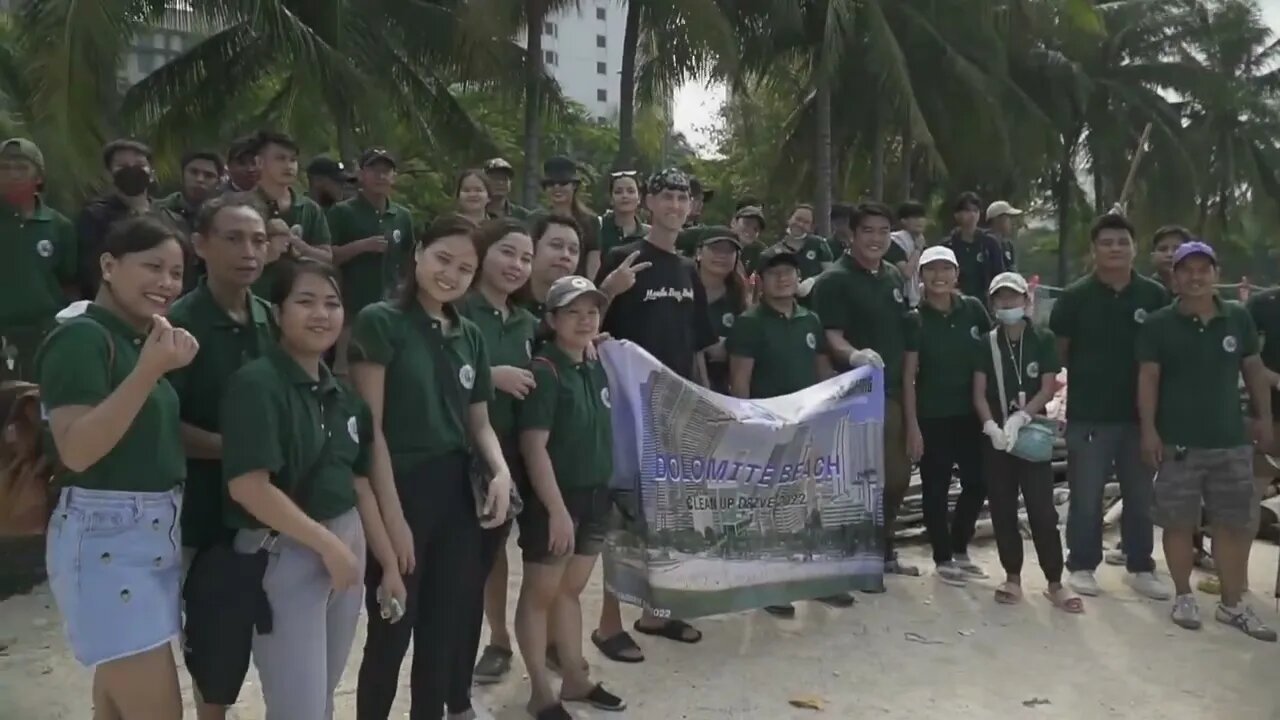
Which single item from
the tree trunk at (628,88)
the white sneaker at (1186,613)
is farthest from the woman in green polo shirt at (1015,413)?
the tree trunk at (628,88)

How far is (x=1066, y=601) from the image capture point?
5.84 meters

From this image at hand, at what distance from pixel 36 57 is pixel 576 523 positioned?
29.2 feet

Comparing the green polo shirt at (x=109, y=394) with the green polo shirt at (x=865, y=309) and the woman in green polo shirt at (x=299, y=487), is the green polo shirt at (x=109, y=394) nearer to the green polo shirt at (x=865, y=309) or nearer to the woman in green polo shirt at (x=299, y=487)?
the woman in green polo shirt at (x=299, y=487)

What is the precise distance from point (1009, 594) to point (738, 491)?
188 centimetres

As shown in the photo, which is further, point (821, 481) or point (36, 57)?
point (36, 57)

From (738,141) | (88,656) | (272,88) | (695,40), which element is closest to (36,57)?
(695,40)

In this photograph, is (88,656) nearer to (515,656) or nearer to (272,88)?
(515,656)

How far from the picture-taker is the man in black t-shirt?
496cm

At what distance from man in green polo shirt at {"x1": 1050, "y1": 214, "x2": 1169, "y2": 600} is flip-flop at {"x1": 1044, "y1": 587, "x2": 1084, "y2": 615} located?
0.24m

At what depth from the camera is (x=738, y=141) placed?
30.5 meters

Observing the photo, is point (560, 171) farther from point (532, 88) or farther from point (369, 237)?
point (532, 88)

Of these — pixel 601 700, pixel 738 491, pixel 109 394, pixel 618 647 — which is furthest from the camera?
pixel 738 491

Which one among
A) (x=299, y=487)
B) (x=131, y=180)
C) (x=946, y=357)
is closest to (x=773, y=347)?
(x=946, y=357)

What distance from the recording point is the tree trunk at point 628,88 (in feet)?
51.2
